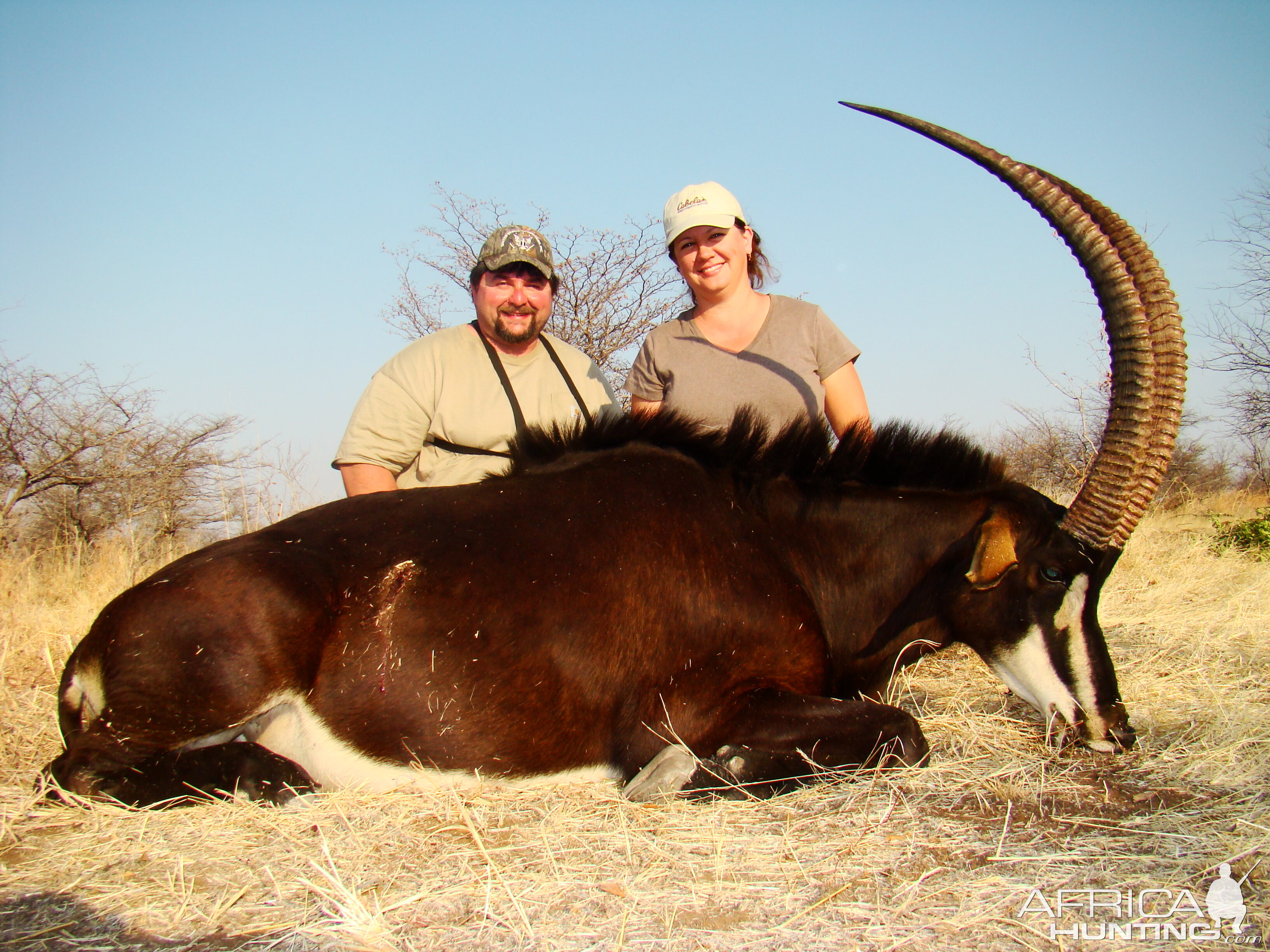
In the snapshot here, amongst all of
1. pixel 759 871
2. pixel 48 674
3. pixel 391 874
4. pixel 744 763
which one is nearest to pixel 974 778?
pixel 744 763

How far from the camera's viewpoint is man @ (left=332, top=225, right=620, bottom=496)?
4852 mm

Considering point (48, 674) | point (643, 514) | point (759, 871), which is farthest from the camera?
point (48, 674)

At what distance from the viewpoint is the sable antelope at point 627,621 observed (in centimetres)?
289

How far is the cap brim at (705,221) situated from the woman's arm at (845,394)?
1.07 metres

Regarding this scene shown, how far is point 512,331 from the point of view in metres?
5.25

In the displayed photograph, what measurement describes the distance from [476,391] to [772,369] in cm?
179

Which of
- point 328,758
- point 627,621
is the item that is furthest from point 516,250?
point 328,758

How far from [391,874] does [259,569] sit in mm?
1182

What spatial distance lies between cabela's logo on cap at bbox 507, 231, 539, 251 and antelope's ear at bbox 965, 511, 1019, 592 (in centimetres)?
324

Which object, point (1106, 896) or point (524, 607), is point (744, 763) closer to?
point (524, 607)

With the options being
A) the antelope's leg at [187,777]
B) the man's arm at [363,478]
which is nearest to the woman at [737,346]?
the man's arm at [363,478]

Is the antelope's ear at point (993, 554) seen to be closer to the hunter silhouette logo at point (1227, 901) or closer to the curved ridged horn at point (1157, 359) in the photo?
the curved ridged horn at point (1157, 359)

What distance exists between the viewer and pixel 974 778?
9.61 ft

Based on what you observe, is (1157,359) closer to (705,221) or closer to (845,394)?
(845,394)
